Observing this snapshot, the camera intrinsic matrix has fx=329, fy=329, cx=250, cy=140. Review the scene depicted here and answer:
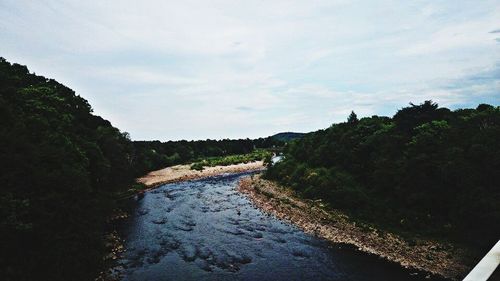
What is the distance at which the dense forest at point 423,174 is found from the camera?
19984mm

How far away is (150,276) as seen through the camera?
1961 centimetres

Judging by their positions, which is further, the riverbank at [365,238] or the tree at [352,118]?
the tree at [352,118]

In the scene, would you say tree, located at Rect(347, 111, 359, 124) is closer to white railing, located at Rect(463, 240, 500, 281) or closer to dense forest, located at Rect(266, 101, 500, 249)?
dense forest, located at Rect(266, 101, 500, 249)

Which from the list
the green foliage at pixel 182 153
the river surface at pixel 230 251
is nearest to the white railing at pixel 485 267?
the river surface at pixel 230 251

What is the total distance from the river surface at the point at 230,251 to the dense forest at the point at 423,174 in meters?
5.47

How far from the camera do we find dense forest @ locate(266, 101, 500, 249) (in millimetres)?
19984

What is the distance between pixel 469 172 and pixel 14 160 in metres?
25.2

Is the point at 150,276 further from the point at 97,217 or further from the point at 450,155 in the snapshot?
the point at 450,155

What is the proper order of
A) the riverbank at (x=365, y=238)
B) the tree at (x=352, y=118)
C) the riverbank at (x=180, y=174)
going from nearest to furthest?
the riverbank at (x=365, y=238) → the tree at (x=352, y=118) → the riverbank at (x=180, y=174)

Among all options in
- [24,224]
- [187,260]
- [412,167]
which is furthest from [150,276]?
[412,167]

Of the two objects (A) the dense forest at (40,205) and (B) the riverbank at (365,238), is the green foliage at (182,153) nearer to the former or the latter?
(B) the riverbank at (365,238)

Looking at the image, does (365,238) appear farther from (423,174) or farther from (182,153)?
(182,153)

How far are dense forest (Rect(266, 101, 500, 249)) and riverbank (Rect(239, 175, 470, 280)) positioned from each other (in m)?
1.50

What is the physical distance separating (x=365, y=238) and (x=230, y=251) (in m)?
10.1
